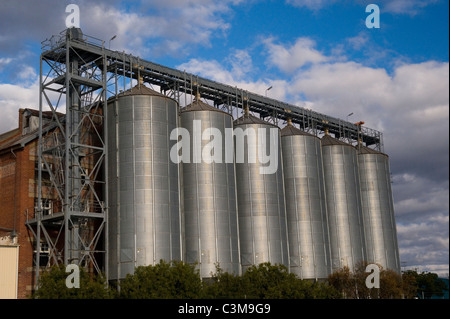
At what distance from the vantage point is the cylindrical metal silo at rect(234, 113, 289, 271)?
64812 millimetres

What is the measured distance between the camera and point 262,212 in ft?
217

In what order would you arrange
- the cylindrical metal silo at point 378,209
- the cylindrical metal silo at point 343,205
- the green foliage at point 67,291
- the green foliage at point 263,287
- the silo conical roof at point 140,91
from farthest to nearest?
the cylindrical metal silo at point 378,209
the cylindrical metal silo at point 343,205
the silo conical roof at point 140,91
the green foliage at point 263,287
the green foliage at point 67,291

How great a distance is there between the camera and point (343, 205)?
7925cm

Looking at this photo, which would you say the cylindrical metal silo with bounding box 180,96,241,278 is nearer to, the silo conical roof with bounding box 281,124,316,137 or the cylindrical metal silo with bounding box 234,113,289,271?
the cylindrical metal silo with bounding box 234,113,289,271

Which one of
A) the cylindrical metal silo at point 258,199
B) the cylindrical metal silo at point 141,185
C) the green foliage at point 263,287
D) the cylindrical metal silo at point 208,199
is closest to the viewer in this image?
the green foliage at point 263,287

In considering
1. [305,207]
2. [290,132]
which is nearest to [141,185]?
[305,207]

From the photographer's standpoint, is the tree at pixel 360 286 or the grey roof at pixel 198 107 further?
the tree at pixel 360 286

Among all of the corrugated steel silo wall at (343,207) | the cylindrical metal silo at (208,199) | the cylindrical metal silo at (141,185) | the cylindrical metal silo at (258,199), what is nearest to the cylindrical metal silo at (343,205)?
the corrugated steel silo wall at (343,207)

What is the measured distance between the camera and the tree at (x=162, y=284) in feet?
143

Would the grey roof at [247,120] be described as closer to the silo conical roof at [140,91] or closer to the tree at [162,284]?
the silo conical roof at [140,91]

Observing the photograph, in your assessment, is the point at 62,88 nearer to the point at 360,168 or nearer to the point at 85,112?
the point at 85,112

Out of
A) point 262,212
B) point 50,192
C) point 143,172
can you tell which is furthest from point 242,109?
point 50,192

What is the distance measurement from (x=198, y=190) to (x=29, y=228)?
1695 centimetres

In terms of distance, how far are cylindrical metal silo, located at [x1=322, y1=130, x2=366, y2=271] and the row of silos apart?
5.4 inches
